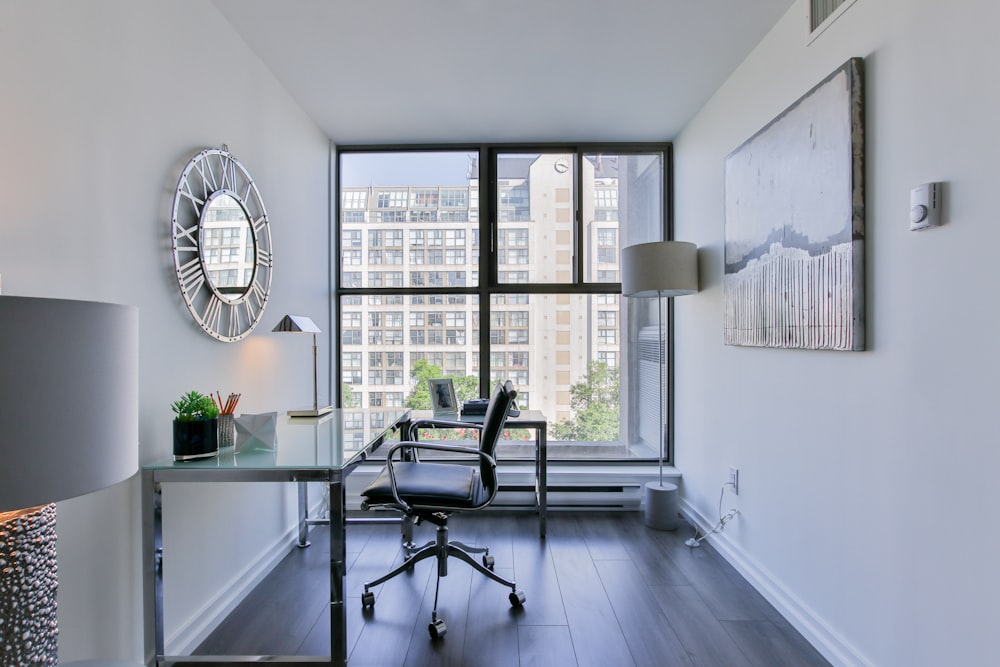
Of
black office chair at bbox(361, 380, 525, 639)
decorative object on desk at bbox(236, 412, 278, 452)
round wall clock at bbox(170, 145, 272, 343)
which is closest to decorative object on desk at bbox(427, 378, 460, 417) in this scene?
black office chair at bbox(361, 380, 525, 639)

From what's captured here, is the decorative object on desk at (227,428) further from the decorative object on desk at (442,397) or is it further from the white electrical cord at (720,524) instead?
the white electrical cord at (720,524)

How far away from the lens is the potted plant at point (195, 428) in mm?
1746

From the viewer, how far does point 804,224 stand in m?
2.04

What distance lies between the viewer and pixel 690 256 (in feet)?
10.0

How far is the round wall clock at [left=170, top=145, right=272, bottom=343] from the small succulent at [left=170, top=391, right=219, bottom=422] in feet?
1.16

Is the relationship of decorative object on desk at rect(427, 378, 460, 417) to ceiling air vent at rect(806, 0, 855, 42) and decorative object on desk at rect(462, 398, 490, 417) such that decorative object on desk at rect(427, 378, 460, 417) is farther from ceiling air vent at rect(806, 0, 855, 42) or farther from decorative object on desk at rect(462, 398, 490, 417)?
ceiling air vent at rect(806, 0, 855, 42)

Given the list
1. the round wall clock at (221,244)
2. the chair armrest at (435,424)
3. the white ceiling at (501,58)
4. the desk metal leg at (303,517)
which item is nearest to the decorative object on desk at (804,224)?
the white ceiling at (501,58)

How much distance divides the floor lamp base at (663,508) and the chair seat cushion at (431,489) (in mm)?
1401

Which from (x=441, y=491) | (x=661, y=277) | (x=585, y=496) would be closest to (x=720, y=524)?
(x=585, y=496)

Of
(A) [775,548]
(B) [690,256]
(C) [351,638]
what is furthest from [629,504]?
(C) [351,638]

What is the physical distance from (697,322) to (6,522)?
10.6 ft

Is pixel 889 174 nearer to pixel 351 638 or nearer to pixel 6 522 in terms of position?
pixel 6 522

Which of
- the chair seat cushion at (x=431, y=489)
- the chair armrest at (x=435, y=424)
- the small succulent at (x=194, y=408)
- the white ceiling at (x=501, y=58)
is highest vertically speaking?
the white ceiling at (x=501, y=58)

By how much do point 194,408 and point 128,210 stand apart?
701mm
